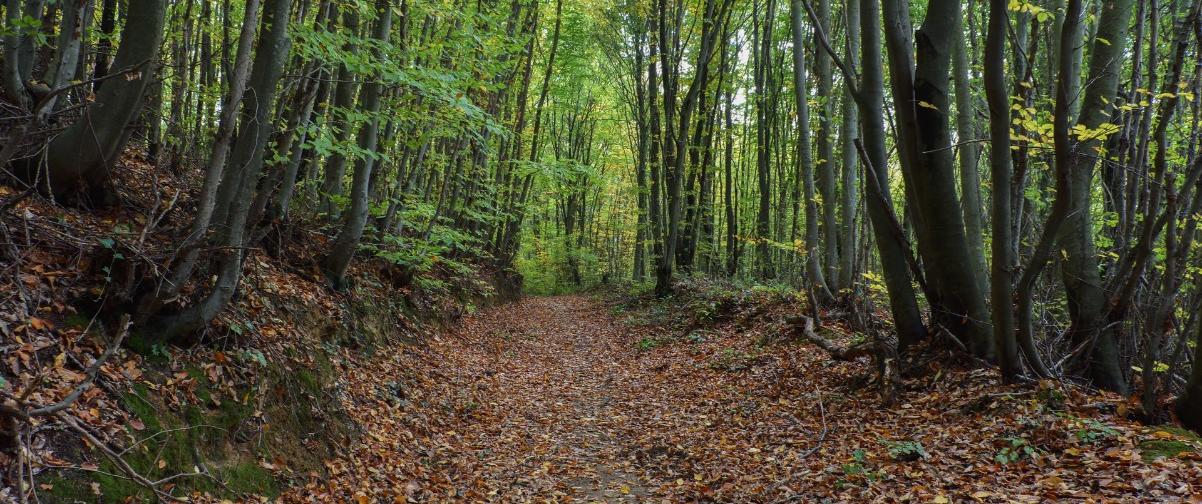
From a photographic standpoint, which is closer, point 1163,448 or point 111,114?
point 1163,448

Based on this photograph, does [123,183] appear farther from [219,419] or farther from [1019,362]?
[1019,362]

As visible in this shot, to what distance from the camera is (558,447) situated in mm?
6684

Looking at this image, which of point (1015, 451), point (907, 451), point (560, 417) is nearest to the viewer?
point (1015, 451)

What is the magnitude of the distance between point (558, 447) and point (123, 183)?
17.6 feet

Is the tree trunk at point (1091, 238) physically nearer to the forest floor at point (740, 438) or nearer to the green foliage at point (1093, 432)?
the forest floor at point (740, 438)

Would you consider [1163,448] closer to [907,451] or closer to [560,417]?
[907,451]

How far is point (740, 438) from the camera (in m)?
6.25

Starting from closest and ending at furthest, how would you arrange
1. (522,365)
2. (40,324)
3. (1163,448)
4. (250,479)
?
(40,324) → (1163,448) → (250,479) → (522,365)

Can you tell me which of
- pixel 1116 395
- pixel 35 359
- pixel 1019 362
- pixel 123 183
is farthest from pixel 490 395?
pixel 1116 395

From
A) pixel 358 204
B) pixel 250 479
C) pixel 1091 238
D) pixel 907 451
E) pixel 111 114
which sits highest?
pixel 111 114

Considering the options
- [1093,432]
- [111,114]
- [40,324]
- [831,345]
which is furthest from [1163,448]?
[111,114]

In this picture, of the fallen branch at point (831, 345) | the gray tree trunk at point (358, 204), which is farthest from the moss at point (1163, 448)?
the gray tree trunk at point (358, 204)

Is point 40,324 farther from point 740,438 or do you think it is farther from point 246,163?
point 740,438

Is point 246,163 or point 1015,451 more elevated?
point 246,163
